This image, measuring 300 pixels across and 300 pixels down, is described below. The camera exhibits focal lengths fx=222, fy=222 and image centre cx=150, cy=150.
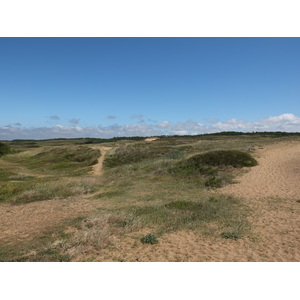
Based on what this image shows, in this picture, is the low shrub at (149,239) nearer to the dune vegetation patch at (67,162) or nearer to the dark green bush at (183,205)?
the dark green bush at (183,205)

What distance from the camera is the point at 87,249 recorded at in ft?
26.7

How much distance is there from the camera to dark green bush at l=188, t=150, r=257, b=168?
25298 mm

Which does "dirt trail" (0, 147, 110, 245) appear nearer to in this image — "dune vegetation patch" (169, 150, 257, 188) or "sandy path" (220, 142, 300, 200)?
"dune vegetation patch" (169, 150, 257, 188)

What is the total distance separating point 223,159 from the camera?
84.5 feet

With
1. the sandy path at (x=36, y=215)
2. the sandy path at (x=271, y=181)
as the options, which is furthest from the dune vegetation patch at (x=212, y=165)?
the sandy path at (x=36, y=215)

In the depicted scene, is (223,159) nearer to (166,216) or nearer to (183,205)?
(183,205)

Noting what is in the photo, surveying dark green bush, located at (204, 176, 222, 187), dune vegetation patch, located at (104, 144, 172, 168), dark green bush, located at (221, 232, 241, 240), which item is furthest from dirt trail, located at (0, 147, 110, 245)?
dune vegetation patch, located at (104, 144, 172, 168)

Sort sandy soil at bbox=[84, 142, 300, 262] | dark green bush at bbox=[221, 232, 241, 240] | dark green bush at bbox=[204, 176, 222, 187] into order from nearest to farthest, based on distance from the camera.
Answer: sandy soil at bbox=[84, 142, 300, 262]
dark green bush at bbox=[221, 232, 241, 240]
dark green bush at bbox=[204, 176, 222, 187]

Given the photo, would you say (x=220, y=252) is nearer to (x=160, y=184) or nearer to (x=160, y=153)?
(x=160, y=184)

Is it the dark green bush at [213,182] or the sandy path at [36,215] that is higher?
the dark green bush at [213,182]

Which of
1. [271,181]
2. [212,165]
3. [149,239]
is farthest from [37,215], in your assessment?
[271,181]

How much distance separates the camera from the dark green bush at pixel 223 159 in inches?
996

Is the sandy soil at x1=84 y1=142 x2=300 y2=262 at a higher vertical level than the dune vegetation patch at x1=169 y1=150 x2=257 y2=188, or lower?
lower

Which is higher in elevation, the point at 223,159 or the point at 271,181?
the point at 223,159
